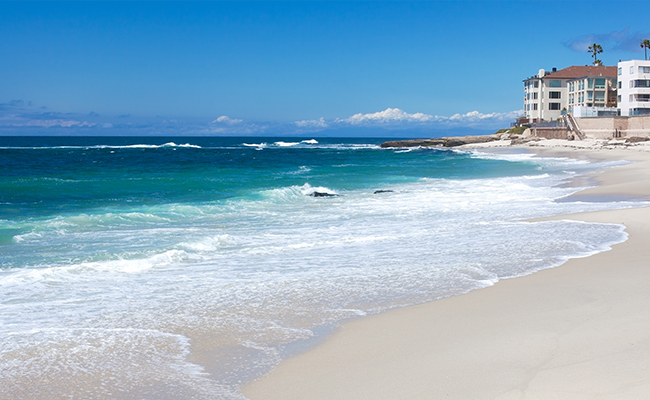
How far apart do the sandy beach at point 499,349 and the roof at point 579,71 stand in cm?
8369

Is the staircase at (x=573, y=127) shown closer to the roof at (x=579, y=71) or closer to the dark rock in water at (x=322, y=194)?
the roof at (x=579, y=71)

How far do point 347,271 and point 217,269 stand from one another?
6.98 feet

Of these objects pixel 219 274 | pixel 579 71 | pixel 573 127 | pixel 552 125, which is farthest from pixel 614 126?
pixel 219 274

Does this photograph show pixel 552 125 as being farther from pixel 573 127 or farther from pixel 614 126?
pixel 614 126

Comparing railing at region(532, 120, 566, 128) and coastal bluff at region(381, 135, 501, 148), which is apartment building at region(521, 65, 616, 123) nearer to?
coastal bluff at region(381, 135, 501, 148)

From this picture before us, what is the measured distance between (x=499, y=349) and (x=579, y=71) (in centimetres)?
9017

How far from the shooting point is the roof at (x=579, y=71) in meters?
81.4

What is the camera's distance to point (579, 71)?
84188 mm

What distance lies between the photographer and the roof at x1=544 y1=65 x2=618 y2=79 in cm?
8138

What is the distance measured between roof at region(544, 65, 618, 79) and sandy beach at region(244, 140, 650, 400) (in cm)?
8369

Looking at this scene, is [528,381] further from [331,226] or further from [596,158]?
[596,158]

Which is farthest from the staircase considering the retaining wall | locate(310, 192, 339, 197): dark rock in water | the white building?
locate(310, 192, 339, 197): dark rock in water

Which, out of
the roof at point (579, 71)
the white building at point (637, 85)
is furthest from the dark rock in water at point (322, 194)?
the roof at point (579, 71)

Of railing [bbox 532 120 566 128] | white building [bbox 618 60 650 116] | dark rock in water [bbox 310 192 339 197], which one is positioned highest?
white building [bbox 618 60 650 116]
